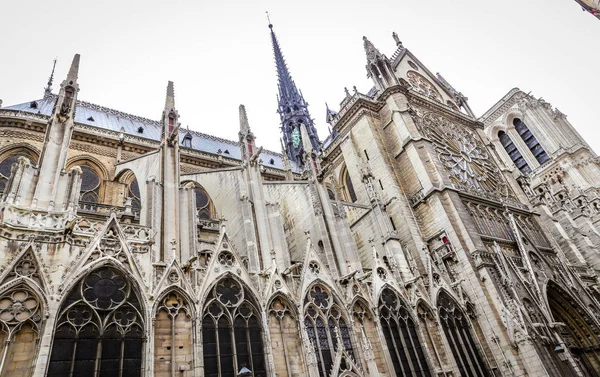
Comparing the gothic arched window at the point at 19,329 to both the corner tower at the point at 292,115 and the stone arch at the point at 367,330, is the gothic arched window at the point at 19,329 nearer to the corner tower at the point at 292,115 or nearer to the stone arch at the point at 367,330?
the stone arch at the point at 367,330

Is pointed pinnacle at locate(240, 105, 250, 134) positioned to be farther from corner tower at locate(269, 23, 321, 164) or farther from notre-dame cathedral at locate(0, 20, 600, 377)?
corner tower at locate(269, 23, 321, 164)

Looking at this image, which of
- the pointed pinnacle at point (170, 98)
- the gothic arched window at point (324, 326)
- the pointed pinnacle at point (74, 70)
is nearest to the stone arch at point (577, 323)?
the gothic arched window at point (324, 326)

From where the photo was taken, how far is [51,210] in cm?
973

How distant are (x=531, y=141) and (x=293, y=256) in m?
34.7

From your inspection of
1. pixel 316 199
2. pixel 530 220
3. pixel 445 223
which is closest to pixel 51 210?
pixel 316 199

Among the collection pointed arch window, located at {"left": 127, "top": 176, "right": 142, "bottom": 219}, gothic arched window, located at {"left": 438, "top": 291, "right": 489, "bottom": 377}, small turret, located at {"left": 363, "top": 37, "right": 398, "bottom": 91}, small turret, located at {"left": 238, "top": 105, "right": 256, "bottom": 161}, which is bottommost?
gothic arched window, located at {"left": 438, "top": 291, "right": 489, "bottom": 377}

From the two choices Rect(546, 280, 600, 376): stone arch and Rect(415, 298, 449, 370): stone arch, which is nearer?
Rect(415, 298, 449, 370): stone arch

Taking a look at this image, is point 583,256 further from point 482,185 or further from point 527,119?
point 527,119

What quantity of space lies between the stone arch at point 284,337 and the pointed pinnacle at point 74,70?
10.2 meters

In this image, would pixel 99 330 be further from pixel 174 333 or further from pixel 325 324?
pixel 325 324

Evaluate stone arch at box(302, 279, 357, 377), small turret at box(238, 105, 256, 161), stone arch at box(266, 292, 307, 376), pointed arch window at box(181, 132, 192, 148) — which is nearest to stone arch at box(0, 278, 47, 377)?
stone arch at box(266, 292, 307, 376)

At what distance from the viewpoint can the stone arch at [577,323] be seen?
17375 mm

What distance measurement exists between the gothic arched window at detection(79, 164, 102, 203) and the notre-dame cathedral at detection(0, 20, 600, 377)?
9 cm

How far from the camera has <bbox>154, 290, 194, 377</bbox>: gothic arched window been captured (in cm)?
891
